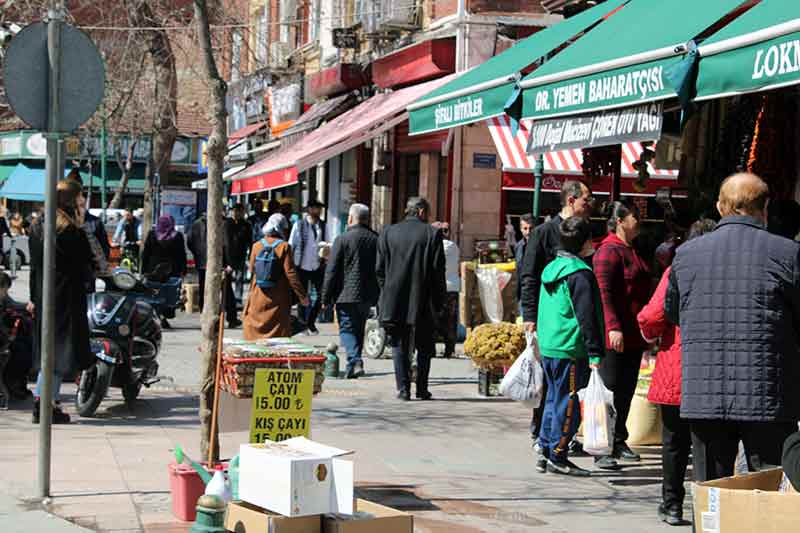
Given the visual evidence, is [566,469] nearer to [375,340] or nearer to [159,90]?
[375,340]

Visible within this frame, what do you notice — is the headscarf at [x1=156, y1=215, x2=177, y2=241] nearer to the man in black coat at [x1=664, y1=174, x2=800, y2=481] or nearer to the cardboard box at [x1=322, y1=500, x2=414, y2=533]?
the cardboard box at [x1=322, y1=500, x2=414, y2=533]

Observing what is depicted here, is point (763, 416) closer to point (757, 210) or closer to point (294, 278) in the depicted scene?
point (757, 210)

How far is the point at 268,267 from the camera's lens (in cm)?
1248

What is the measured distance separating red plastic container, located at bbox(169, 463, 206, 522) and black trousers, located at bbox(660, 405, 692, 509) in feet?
8.23

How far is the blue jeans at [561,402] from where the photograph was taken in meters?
8.79

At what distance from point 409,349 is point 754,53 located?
18.5 ft

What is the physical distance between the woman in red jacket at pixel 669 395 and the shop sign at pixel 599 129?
5.98ft

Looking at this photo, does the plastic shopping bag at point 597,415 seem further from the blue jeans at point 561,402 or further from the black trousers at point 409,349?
the black trousers at point 409,349

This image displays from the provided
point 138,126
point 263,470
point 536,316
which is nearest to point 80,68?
point 263,470

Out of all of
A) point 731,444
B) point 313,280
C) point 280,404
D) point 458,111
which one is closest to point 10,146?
point 313,280

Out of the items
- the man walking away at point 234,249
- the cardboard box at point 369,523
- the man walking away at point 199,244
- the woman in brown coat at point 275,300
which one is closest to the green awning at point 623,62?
the woman in brown coat at point 275,300

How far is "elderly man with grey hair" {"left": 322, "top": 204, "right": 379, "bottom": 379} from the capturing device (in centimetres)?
1436

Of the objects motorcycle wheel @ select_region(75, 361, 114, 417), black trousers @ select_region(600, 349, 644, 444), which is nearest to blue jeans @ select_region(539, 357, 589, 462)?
black trousers @ select_region(600, 349, 644, 444)

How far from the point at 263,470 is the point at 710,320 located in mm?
2169
